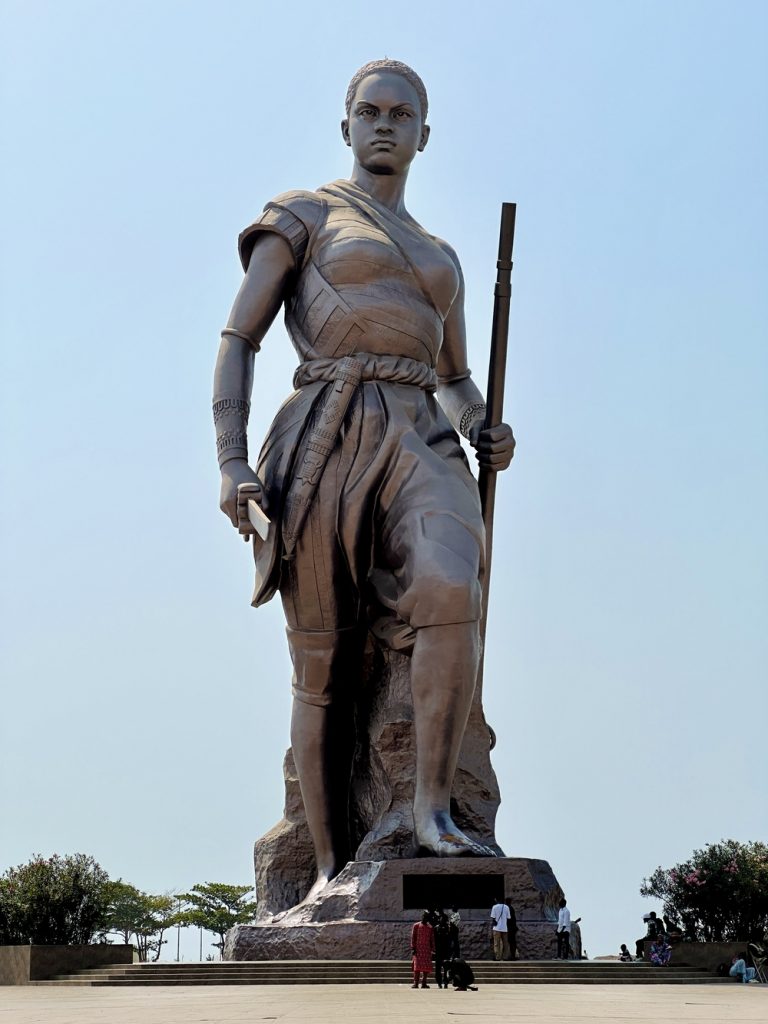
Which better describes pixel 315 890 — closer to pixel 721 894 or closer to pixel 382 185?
pixel 382 185

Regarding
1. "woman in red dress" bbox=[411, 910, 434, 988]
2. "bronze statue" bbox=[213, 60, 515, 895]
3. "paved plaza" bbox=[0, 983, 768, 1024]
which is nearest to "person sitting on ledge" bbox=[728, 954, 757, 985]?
"bronze statue" bbox=[213, 60, 515, 895]

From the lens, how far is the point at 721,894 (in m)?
25.5

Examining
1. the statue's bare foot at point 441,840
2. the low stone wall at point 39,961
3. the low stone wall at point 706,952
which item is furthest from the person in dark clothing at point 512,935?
the low stone wall at point 706,952

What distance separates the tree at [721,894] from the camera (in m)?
24.8

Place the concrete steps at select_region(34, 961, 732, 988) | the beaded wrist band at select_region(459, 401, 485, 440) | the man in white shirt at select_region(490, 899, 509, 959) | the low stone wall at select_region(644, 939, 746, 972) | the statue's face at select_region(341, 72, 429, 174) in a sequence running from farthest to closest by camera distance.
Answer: the low stone wall at select_region(644, 939, 746, 972)
the beaded wrist band at select_region(459, 401, 485, 440)
the statue's face at select_region(341, 72, 429, 174)
the man in white shirt at select_region(490, 899, 509, 959)
the concrete steps at select_region(34, 961, 732, 988)

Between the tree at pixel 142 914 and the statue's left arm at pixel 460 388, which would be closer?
the statue's left arm at pixel 460 388

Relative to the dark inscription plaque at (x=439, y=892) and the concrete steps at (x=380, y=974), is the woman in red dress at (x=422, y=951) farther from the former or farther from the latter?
the dark inscription plaque at (x=439, y=892)

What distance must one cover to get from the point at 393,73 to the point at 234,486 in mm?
3145

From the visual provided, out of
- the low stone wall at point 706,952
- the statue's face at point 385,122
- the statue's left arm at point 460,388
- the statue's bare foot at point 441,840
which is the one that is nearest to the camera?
the statue's bare foot at point 441,840

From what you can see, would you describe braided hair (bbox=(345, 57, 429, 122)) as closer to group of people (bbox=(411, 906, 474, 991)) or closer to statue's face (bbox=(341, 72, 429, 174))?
statue's face (bbox=(341, 72, 429, 174))

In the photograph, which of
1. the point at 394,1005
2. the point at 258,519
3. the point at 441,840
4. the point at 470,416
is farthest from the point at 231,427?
the point at 394,1005

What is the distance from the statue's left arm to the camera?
34.7ft

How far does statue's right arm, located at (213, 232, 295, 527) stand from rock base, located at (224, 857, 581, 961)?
276cm

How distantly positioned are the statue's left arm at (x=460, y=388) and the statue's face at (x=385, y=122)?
731 millimetres
